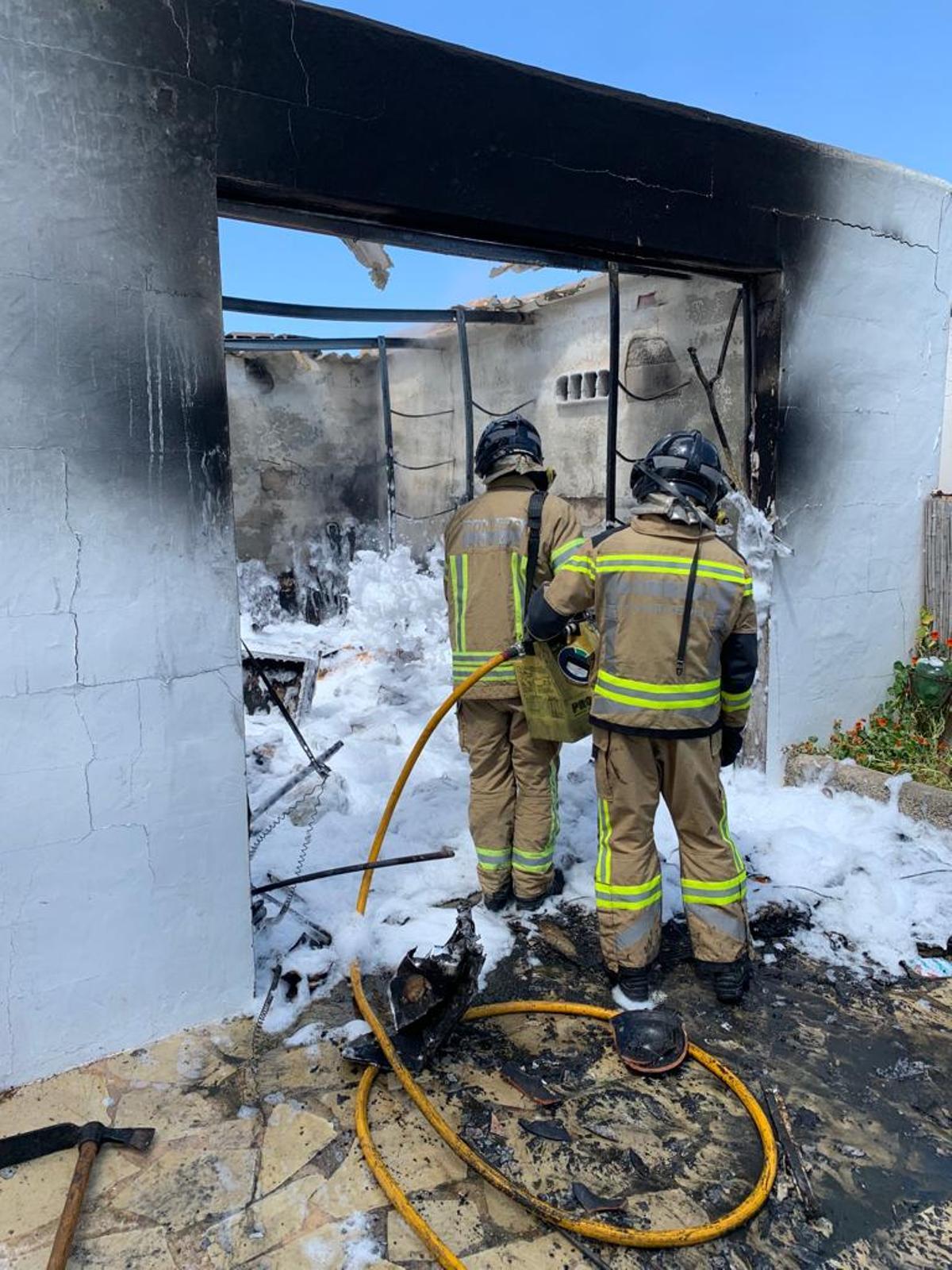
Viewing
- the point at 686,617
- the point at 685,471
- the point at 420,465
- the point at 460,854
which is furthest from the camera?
the point at 420,465

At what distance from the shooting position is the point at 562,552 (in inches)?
150

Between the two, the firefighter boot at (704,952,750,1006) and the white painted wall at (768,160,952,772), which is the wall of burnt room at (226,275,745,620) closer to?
the white painted wall at (768,160,952,772)

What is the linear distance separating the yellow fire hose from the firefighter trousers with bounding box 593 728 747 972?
36 cm

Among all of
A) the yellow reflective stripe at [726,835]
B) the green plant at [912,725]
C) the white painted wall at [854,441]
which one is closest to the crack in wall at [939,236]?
the white painted wall at [854,441]

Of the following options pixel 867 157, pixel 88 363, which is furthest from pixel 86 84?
pixel 867 157

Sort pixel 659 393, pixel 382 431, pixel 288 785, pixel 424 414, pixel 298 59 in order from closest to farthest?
pixel 298 59 < pixel 288 785 < pixel 659 393 < pixel 424 414 < pixel 382 431

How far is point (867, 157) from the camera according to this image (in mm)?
4766

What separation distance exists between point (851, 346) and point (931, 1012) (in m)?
3.53

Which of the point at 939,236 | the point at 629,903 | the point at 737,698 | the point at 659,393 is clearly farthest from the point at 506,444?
the point at 939,236

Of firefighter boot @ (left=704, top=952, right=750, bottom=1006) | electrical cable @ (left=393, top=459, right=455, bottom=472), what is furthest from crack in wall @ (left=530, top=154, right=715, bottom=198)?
electrical cable @ (left=393, top=459, right=455, bottom=472)

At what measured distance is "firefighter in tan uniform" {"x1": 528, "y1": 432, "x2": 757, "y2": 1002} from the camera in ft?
10.3

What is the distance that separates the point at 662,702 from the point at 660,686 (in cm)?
6

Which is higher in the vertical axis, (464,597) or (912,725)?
(464,597)

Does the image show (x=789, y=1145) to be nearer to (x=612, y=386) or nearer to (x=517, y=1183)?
(x=517, y=1183)
